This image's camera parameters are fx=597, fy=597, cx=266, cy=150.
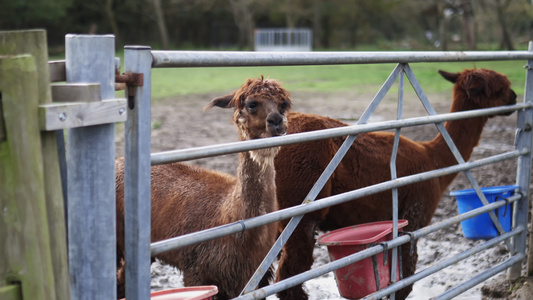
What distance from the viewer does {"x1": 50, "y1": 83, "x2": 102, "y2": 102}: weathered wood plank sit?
1.80 metres

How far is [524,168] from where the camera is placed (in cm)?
454

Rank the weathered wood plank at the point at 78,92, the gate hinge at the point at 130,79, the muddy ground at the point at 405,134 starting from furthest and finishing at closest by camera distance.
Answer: the muddy ground at the point at 405,134
the gate hinge at the point at 130,79
the weathered wood plank at the point at 78,92

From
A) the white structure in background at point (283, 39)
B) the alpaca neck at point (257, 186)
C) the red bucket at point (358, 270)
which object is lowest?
the red bucket at point (358, 270)

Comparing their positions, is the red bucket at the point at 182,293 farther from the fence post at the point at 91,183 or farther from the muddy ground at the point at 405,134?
the muddy ground at the point at 405,134

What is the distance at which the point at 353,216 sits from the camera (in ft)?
14.8

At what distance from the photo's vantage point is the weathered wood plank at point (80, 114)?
5.65ft

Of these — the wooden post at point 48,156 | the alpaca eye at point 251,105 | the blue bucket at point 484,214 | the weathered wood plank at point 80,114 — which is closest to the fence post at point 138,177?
the weathered wood plank at point 80,114

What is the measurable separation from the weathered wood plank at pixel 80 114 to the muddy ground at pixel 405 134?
3.12 metres

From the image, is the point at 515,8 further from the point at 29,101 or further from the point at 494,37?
the point at 29,101

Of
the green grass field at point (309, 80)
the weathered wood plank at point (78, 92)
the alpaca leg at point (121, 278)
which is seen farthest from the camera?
the green grass field at point (309, 80)

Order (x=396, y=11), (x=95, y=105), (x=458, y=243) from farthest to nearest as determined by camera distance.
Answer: (x=396, y=11)
(x=458, y=243)
(x=95, y=105)

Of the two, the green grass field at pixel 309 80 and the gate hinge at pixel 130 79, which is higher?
the gate hinge at pixel 130 79

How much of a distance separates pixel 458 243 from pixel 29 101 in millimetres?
4763

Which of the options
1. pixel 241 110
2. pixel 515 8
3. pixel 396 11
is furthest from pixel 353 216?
pixel 396 11
